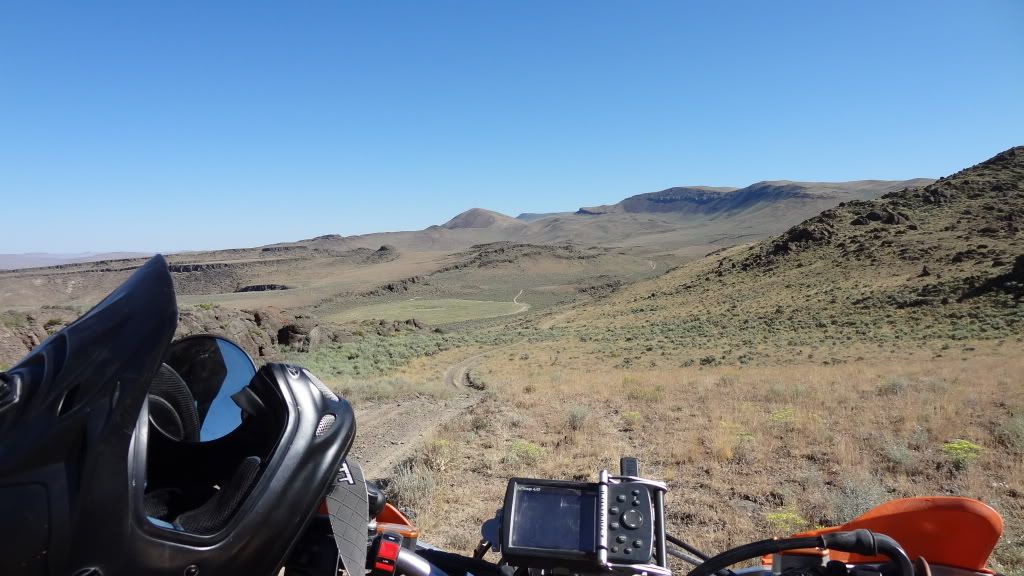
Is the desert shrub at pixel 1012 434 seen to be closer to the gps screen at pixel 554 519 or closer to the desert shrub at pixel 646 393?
the desert shrub at pixel 646 393

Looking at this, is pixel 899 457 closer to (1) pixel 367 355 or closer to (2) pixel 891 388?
(2) pixel 891 388

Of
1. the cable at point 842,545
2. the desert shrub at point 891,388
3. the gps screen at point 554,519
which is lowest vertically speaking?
the desert shrub at point 891,388

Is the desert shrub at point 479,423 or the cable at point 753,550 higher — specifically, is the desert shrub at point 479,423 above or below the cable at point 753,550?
below

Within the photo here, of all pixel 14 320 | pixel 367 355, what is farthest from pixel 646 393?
pixel 14 320

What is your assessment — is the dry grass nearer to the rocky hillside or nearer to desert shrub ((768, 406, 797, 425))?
desert shrub ((768, 406, 797, 425))

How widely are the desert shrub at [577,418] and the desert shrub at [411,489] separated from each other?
2.97 meters

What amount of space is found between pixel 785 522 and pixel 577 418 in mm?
4459

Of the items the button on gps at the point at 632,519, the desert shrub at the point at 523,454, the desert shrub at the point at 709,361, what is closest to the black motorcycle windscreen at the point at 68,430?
the button on gps at the point at 632,519

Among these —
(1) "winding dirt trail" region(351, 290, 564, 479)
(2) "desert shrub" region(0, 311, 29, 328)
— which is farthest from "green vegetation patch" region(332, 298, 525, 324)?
(1) "winding dirt trail" region(351, 290, 564, 479)

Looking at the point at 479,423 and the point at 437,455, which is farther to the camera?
the point at 479,423

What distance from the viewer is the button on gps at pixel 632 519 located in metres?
1.72

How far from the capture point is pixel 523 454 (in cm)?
788

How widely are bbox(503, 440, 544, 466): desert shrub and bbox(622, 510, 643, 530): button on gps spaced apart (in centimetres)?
595

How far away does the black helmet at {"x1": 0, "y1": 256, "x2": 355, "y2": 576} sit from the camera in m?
1.12
